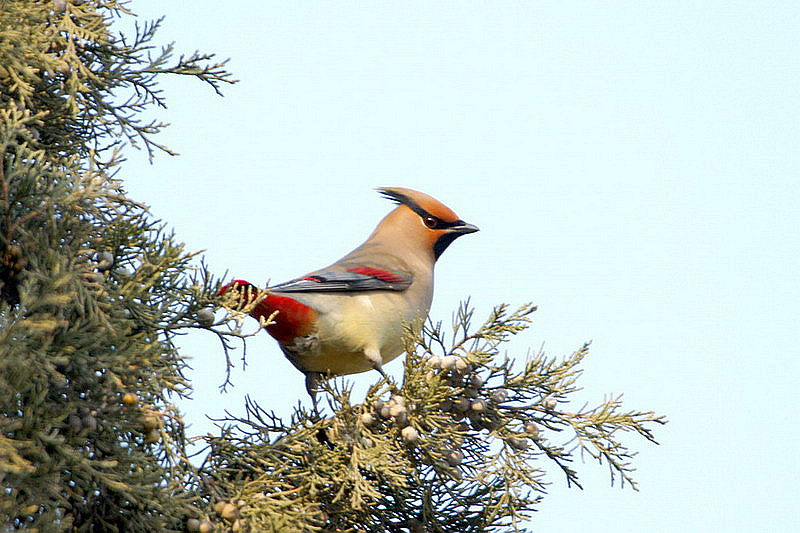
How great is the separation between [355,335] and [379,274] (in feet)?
1.46

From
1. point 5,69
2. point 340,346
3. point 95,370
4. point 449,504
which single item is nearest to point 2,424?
point 95,370

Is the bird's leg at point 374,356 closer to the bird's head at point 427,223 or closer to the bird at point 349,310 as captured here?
the bird at point 349,310

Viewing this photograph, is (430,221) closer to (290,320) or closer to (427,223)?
(427,223)

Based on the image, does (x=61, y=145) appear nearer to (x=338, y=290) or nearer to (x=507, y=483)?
(x=338, y=290)

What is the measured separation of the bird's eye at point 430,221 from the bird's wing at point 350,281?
488 millimetres

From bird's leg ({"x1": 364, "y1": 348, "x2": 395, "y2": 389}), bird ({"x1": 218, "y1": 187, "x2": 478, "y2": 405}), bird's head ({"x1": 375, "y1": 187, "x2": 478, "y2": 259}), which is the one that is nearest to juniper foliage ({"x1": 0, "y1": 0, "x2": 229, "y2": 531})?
bird ({"x1": 218, "y1": 187, "x2": 478, "y2": 405})

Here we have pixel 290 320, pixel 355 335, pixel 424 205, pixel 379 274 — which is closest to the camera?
pixel 290 320

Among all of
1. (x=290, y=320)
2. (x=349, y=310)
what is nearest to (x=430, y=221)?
(x=349, y=310)

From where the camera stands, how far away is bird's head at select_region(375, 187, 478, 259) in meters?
5.32

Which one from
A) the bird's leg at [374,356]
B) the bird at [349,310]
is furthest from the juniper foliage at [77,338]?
the bird's leg at [374,356]

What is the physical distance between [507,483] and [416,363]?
51cm

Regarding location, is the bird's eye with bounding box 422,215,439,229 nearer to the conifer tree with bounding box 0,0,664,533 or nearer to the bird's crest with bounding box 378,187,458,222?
the bird's crest with bounding box 378,187,458,222

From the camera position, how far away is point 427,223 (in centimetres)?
536

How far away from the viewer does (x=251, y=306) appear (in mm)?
3066
